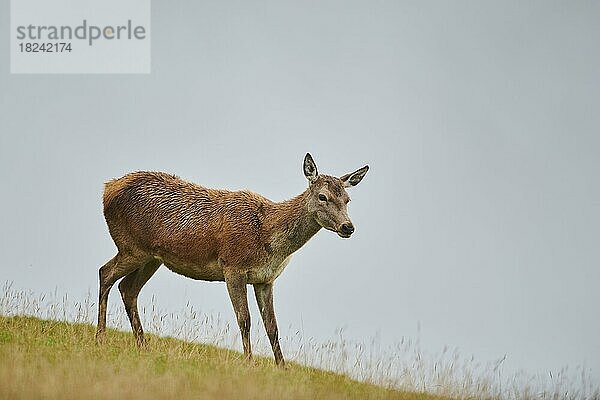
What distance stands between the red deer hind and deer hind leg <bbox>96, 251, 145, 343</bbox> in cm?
2

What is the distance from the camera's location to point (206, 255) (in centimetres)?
1444

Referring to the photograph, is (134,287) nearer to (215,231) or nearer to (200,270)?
(200,270)

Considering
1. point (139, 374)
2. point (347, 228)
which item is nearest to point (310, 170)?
point (347, 228)

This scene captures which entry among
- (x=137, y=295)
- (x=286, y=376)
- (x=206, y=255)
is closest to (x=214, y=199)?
(x=206, y=255)

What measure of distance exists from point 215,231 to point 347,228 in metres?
2.20

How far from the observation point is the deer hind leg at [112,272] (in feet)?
49.5

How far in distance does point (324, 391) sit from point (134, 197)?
5302 mm

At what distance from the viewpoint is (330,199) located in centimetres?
1405

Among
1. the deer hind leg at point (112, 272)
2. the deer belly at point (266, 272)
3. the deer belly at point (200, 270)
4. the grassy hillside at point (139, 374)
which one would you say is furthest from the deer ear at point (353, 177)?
the deer hind leg at point (112, 272)

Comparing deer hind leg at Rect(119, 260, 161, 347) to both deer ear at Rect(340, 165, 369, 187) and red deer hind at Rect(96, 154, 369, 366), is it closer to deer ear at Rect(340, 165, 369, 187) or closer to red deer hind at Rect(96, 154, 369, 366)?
red deer hind at Rect(96, 154, 369, 366)

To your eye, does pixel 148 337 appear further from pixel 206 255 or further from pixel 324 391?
pixel 324 391

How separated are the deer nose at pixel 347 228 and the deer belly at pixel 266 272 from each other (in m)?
1.29

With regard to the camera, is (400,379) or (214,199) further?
(214,199)

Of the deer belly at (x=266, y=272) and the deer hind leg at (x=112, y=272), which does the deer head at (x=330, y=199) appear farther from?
the deer hind leg at (x=112, y=272)
